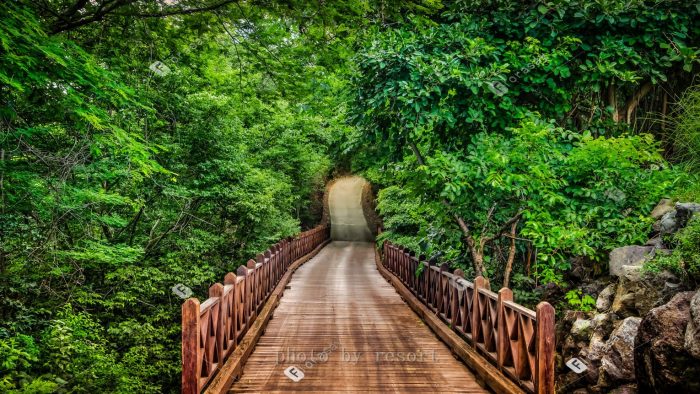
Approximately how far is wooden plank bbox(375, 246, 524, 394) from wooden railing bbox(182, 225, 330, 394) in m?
3.26

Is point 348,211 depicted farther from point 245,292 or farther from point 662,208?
point 662,208

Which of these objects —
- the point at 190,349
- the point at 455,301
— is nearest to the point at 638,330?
the point at 455,301

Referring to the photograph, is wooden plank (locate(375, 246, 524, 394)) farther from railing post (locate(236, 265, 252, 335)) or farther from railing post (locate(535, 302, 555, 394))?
railing post (locate(236, 265, 252, 335))

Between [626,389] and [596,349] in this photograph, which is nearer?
[626,389]

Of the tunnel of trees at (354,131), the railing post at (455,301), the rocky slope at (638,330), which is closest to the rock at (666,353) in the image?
the rocky slope at (638,330)

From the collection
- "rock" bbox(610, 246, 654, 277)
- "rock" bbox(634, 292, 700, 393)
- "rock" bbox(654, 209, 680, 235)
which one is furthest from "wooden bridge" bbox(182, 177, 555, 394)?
"rock" bbox(654, 209, 680, 235)

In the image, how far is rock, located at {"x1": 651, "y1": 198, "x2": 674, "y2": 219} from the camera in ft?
21.3

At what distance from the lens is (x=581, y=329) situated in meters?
6.30

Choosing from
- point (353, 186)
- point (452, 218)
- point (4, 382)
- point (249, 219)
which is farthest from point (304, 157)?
point (353, 186)

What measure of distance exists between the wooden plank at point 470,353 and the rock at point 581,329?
5.24 ft

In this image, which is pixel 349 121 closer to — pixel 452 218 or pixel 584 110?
pixel 452 218

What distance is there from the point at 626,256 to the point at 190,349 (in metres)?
5.91

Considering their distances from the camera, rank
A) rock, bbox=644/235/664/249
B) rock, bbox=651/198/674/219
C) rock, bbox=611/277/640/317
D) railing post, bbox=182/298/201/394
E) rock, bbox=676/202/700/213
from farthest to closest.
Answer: rock, bbox=651/198/674/219, rock, bbox=644/235/664/249, rock, bbox=611/277/640/317, rock, bbox=676/202/700/213, railing post, bbox=182/298/201/394

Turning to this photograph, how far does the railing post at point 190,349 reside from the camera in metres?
4.15
